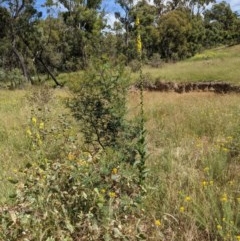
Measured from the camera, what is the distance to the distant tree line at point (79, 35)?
25.6 m

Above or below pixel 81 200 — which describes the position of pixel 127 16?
above

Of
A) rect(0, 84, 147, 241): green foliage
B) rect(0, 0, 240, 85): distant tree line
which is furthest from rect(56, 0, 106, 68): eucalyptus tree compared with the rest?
rect(0, 84, 147, 241): green foliage

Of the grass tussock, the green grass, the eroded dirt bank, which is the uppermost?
the grass tussock

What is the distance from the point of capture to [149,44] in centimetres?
3669

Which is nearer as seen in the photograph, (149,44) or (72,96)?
(72,96)

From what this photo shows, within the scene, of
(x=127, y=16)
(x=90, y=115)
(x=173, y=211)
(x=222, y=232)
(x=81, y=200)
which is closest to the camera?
(x=222, y=232)

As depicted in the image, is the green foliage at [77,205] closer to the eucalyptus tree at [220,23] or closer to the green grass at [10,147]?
the green grass at [10,147]

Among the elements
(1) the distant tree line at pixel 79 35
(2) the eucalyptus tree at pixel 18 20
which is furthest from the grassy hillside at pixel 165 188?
(2) the eucalyptus tree at pixel 18 20

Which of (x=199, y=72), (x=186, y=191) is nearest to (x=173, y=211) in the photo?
(x=186, y=191)

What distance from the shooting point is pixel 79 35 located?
29000 mm

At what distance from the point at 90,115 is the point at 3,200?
1567 mm

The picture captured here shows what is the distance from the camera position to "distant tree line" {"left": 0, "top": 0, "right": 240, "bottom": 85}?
25.6 metres

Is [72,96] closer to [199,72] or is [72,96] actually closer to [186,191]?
[186,191]

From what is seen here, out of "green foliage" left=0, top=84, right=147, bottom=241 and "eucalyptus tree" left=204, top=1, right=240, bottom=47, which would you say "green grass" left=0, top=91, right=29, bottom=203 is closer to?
"green foliage" left=0, top=84, right=147, bottom=241
